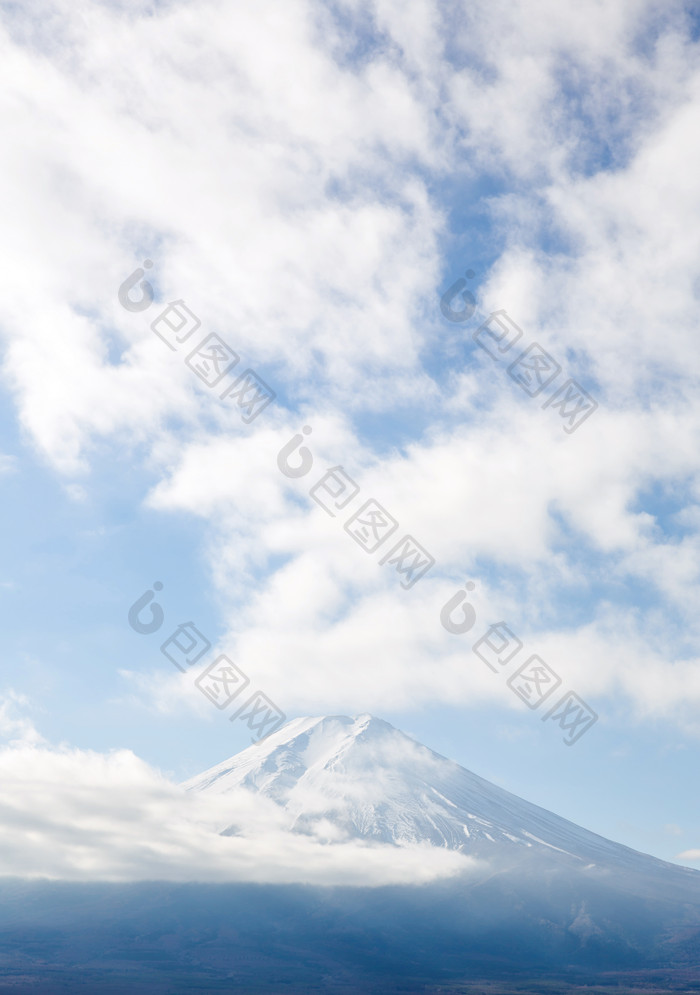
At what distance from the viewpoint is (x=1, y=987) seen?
652ft

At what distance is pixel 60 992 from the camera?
199125mm

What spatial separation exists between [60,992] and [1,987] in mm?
15812
